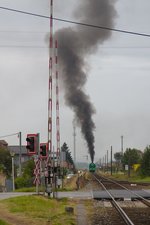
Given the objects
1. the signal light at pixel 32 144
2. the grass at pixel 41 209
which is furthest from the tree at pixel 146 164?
the signal light at pixel 32 144

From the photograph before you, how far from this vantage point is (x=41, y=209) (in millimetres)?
20359

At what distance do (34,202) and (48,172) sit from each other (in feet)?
14.8

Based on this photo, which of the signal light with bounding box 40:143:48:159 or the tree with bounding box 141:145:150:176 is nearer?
the signal light with bounding box 40:143:48:159

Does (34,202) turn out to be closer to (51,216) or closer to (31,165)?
(51,216)

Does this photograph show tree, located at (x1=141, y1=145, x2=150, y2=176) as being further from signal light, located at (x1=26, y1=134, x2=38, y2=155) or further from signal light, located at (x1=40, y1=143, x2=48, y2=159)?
signal light, located at (x1=26, y1=134, x2=38, y2=155)

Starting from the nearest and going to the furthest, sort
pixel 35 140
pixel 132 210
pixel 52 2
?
pixel 132 210 < pixel 35 140 < pixel 52 2

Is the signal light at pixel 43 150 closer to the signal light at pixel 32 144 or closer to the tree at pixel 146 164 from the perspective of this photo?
the signal light at pixel 32 144

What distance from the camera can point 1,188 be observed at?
1767 inches

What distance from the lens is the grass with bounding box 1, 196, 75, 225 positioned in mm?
17272

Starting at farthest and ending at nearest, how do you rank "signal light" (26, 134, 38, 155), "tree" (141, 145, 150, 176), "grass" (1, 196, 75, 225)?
"tree" (141, 145, 150, 176) < "signal light" (26, 134, 38, 155) < "grass" (1, 196, 75, 225)

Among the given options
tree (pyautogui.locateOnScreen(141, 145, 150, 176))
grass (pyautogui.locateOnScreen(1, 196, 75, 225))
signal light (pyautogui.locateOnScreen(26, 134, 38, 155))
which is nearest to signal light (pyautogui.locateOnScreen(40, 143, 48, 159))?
signal light (pyautogui.locateOnScreen(26, 134, 38, 155))

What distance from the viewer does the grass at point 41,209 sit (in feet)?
56.7

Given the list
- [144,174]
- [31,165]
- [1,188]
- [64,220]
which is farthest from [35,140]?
[144,174]

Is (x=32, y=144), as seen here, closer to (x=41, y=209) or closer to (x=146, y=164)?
(x=41, y=209)
